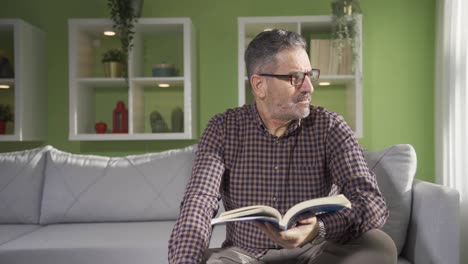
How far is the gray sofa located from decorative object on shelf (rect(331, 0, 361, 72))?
1068 millimetres

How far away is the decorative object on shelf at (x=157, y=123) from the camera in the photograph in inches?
130

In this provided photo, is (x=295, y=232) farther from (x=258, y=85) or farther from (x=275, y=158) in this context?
(x=258, y=85)

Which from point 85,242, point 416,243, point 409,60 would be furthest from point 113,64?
point 416,243

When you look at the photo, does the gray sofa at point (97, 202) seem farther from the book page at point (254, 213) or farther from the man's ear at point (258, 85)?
the book page at point (254, 213)

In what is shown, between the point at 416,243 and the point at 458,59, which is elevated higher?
the point at 458,59

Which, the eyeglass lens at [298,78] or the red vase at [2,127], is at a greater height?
the eyeglass lens at [298,78]

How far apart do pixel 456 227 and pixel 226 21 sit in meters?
2.27

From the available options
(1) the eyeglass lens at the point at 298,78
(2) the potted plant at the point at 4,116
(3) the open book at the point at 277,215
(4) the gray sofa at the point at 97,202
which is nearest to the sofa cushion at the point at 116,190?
(4) the gray sofa at the point at 97,202

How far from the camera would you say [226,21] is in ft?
11.7

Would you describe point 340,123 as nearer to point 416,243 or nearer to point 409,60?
point 416,243

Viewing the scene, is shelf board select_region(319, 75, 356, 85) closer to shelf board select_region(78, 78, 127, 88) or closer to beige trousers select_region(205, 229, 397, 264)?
shelf board select_region(78, 78, 127, 88)

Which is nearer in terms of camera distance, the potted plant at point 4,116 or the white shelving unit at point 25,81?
the white shelving unit at point 25,81

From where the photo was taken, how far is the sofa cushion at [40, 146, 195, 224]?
8.85 ft

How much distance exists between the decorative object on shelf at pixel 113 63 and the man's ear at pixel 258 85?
6.21ft
